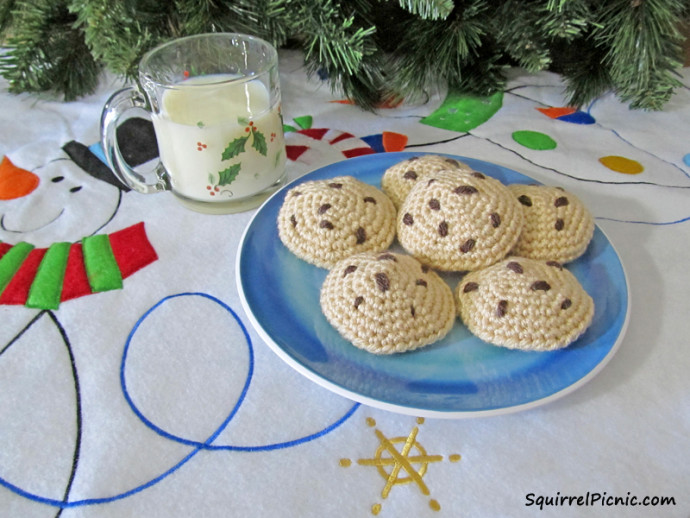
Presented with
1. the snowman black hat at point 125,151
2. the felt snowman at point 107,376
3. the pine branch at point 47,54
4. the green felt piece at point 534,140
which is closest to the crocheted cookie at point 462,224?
the felt snowman at point 107,376

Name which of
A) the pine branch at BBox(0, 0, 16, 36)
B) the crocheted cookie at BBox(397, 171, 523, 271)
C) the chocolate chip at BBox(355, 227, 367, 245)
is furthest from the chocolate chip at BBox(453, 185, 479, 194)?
the pine branch at BBox(0, 0, 16, 36)

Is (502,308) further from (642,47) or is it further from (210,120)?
(642,47)

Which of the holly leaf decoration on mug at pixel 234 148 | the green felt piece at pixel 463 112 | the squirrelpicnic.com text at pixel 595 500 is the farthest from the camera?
the green felt piece at pixel 463 112

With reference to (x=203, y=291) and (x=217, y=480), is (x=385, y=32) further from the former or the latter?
(x=217, y=480)

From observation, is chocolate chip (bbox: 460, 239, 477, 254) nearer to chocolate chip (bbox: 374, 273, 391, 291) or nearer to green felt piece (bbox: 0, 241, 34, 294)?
chocolate chip (bbox: 374, 273, 391, 291)

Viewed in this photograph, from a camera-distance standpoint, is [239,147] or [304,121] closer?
[239,147]

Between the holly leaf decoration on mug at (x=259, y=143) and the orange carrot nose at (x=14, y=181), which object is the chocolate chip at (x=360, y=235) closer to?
→ the holly leaf decoration on mug at (x=259, y=143)

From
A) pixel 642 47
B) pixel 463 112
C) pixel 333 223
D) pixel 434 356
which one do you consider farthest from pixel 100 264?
pixel 642 47

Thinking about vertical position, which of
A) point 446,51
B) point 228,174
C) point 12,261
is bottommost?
point 12,261
